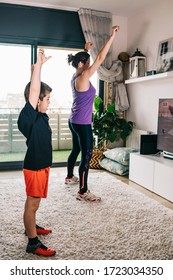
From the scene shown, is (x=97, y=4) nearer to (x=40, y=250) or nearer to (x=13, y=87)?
(x=13, y=87)

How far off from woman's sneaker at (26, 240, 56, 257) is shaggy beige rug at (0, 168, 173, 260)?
32 millimetres

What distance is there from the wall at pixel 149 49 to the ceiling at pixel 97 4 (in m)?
0.16

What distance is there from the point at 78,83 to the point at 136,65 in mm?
1760

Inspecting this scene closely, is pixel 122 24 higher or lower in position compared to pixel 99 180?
higher

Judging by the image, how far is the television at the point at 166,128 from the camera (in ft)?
10.7

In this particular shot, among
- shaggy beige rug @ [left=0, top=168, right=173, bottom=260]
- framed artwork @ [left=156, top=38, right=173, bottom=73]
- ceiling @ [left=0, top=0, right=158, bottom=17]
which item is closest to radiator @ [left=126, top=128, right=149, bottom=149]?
framed artwork @ [left=156, top=38, right=173, bottom=73]

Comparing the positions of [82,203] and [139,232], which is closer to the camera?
[139,232]

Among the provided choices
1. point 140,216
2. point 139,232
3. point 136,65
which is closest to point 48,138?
point 139,232

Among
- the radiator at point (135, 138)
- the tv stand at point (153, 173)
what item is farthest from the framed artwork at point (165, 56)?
the tv stand at point (153, 173)

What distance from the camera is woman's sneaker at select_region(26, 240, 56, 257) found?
68.7 inches

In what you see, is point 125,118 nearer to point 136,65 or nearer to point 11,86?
point 136,65

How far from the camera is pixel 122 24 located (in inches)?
180

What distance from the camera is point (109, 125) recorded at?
419 cm

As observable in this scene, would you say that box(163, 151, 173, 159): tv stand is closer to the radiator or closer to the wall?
the wall
